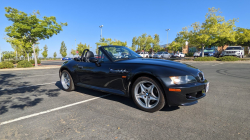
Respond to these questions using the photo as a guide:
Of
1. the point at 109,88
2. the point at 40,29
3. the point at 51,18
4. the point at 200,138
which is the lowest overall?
the point at 200,138

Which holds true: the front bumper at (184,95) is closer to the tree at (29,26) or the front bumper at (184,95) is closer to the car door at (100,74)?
the car door at (100,74)

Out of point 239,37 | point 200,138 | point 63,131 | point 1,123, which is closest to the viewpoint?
point 200,138

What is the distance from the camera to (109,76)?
152 inches

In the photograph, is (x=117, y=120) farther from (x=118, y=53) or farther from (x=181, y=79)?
(x=118, y=53)

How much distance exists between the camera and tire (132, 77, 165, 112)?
312 cm

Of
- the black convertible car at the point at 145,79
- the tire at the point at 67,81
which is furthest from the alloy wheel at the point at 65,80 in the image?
the black convertible car at the point at 145,79

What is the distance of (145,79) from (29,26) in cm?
1841

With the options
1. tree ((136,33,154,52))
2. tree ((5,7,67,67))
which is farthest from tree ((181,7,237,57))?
tree ((136,33,154,52))

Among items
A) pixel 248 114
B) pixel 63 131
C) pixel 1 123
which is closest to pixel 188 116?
pixel 248 114

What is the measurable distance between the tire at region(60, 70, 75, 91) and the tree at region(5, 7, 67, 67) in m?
14.6

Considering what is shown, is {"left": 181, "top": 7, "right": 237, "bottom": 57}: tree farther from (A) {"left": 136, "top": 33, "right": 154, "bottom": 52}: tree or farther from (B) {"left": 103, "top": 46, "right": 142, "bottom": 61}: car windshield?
(A) {"left": 136, "top": 33, "right": 154, "bottom": 52}: tree

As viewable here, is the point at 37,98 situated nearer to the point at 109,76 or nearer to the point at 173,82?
Answer: the point at 109,76

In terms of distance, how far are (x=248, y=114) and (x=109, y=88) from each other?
2.92 meters

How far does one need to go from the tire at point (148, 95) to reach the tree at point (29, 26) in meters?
17.5
